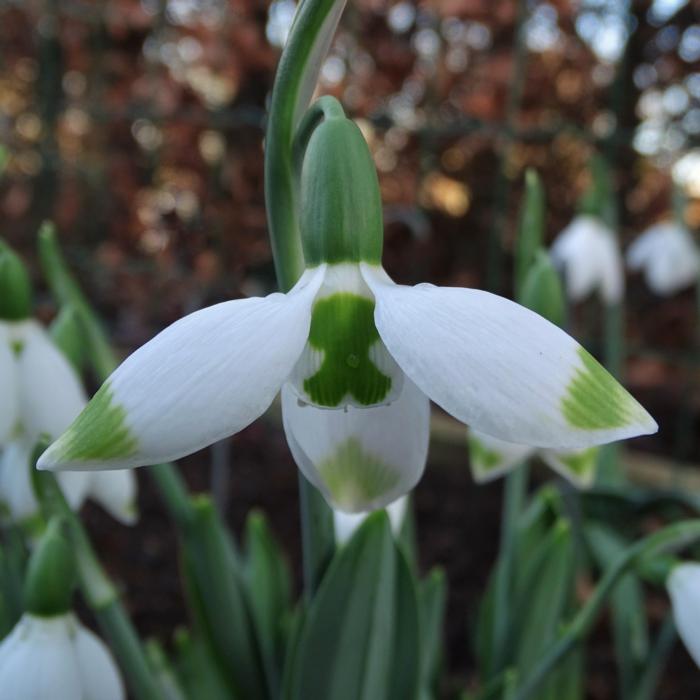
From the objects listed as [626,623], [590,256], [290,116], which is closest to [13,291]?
[290,116]

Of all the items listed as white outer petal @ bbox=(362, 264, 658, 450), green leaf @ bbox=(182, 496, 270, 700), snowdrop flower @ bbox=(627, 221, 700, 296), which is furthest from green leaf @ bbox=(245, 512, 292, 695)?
snowdrop flower @ bbox=(627, 221, 700, 296)

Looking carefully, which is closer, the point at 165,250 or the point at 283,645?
the point at 283,645

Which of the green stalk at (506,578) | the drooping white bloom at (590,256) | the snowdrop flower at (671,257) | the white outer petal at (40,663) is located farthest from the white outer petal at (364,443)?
the snowdrop flower at (671,257)

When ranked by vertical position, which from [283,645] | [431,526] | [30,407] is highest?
[30,407]

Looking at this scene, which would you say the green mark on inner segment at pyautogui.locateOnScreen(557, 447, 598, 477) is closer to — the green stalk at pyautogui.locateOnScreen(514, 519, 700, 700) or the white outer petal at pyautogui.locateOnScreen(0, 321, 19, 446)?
the green stalk at pyautogui.locateOnScreen(514, 519, 700, 700)

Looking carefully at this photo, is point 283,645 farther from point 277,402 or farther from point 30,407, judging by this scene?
point 277,402

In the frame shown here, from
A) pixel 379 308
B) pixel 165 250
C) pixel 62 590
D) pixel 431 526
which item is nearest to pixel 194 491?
pixel 431 526

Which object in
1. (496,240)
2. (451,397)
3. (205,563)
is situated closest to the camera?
(451,397)
